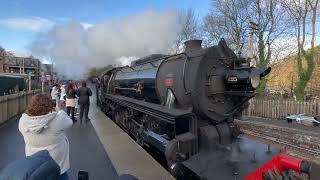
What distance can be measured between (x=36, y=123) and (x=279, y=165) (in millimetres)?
3901

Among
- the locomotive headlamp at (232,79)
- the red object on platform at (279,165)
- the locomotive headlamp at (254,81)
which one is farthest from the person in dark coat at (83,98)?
the red object on platform at (279,165)

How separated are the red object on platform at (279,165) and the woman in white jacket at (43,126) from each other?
2.79m

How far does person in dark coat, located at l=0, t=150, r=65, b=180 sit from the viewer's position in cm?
242

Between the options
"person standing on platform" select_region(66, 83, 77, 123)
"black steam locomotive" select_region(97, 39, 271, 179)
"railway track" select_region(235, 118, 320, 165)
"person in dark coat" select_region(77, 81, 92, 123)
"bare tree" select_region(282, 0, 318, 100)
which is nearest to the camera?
"black steam locomotive" select_region(97, 39, 271, 179)

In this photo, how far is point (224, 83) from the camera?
21.8ft

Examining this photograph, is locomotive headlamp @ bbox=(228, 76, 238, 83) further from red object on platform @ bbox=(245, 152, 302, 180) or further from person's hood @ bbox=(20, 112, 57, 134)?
person's hood @ bbox=(20, 112, 57, 134)

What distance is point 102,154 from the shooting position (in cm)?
839

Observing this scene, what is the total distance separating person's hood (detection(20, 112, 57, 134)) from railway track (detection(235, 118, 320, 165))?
245 inches

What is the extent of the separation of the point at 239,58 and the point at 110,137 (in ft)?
16.1

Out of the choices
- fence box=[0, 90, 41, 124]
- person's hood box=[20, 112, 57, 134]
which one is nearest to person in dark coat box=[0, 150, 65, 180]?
person's hood box=[20, 112, 57, 134]

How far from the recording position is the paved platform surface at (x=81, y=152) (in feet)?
22.5

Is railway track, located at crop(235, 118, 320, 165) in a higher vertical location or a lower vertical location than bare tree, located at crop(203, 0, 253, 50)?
lower

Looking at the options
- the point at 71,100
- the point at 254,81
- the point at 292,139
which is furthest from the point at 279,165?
the point at 71,100

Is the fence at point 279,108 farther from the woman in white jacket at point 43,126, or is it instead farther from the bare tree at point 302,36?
the woman in white jacket at point 43,126
